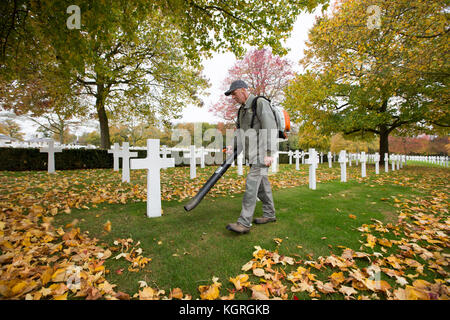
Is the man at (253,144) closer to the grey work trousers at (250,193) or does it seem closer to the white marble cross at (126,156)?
the grey work trousers at (250,193)

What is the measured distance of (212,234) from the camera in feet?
9.67

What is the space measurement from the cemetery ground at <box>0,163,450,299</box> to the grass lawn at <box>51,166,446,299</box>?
0.02m

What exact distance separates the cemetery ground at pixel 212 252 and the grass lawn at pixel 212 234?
0.05ft

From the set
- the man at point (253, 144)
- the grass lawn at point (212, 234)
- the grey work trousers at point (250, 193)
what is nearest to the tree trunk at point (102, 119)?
the grass lawn at point (212, 234)

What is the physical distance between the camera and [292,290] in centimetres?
183

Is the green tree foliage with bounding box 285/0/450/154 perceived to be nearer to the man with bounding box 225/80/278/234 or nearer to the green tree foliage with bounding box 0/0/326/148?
the green tree foliage with bounding box 0/0/326/148

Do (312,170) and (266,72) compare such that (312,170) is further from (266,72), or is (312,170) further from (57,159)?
(266,72)

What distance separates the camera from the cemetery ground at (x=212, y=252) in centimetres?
181

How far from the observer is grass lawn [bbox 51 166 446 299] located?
204 cm

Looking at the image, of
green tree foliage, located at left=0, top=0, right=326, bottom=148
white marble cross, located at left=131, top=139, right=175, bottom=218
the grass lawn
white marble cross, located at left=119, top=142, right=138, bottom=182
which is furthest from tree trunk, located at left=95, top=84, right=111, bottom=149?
white marble cross, located at left=131, top=139, right=175, bottom=218
